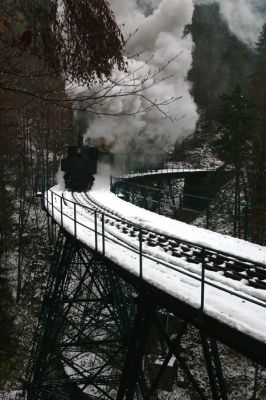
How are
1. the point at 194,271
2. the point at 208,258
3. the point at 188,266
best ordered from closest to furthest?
the point at 194,271, the point at 188,266, the point at 208,258

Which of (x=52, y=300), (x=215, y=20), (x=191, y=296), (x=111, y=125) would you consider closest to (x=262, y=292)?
(x=191, y=296)

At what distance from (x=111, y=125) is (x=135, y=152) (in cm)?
747

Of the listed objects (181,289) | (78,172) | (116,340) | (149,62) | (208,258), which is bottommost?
(116,340)

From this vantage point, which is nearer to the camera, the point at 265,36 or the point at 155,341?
the point at 155,341

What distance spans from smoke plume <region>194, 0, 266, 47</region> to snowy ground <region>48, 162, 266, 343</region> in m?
49.8

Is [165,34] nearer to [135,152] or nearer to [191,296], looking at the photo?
[135,152]

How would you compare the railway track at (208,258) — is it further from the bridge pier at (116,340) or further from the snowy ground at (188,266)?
the bridge pier at (116,340)

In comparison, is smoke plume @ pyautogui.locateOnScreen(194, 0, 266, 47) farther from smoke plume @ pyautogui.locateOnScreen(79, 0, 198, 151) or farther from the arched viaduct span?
the arched viaduct span

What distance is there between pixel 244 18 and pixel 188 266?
190 feet

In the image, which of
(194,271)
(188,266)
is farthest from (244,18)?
(194,271)

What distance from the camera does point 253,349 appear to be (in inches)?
151

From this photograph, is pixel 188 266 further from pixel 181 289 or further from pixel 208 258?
pixel 181 289

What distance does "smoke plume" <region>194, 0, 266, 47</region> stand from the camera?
54.5 m

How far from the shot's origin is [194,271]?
611 cm
